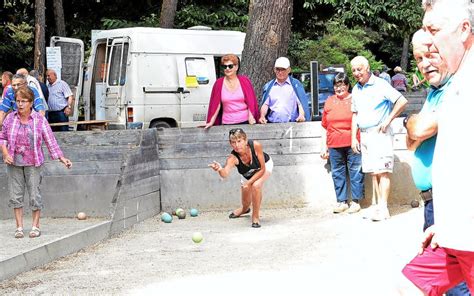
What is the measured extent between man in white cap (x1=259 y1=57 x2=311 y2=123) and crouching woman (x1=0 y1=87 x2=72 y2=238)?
10.7 ft

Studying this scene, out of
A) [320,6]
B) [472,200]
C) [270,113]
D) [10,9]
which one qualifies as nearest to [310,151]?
[270,113]

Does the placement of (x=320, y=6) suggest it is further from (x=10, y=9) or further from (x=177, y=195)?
(x=177, y=195)

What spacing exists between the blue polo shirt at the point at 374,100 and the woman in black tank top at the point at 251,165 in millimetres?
1247

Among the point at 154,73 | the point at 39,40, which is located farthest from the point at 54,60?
the point at 39,40

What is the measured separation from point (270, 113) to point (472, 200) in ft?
29.3

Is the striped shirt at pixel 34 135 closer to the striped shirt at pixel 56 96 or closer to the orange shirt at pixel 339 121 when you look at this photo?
the orange shirt at pixel 339 121

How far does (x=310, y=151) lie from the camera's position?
40.2 feet

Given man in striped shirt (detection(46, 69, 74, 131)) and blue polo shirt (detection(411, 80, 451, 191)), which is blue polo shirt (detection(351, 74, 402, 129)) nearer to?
blue polo shirt (detection(411, 80, 451, 191))

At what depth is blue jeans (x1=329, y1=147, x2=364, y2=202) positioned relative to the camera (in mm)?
11523

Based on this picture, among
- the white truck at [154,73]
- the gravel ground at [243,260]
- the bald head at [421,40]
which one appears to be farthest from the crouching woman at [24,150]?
the white truck at [154,73]

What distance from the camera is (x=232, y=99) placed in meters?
12.1

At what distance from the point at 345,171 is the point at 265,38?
324 centimetres

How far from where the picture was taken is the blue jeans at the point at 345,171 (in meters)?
11.5

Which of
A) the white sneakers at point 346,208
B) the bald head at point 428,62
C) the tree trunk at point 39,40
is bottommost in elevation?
the white sneakers at point 346,208
